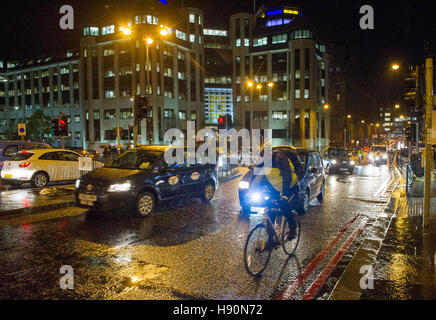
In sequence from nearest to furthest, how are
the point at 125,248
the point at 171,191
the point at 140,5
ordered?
the point at 125,248 → the point at 171,191 → the point at 140,5

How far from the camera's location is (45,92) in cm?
7475

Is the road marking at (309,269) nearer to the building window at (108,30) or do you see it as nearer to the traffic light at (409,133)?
the traffic light at (409,133)

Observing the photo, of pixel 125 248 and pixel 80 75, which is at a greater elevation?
pixel 80 75

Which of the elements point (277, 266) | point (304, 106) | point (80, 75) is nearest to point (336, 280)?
point (277, 266)

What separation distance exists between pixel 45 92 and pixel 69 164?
69992 mm

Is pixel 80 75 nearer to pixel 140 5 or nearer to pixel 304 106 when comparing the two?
pixel 140 5

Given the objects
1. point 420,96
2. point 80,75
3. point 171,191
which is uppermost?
point 80,75

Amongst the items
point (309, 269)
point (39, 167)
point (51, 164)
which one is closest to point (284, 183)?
point (309, 269)

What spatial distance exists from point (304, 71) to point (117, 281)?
223ft

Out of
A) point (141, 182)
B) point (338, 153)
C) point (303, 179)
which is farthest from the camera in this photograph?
point (338, 153)

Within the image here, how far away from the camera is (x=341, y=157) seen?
838 inches

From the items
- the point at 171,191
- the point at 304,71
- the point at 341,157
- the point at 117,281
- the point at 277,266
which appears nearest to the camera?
the point at 117,281

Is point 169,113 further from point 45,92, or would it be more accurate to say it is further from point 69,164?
point 69,164

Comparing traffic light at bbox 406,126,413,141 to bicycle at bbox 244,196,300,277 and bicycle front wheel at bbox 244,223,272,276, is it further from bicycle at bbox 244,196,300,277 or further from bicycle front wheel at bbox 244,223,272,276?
bicycle front wheel at bbox 244,223,272,276
